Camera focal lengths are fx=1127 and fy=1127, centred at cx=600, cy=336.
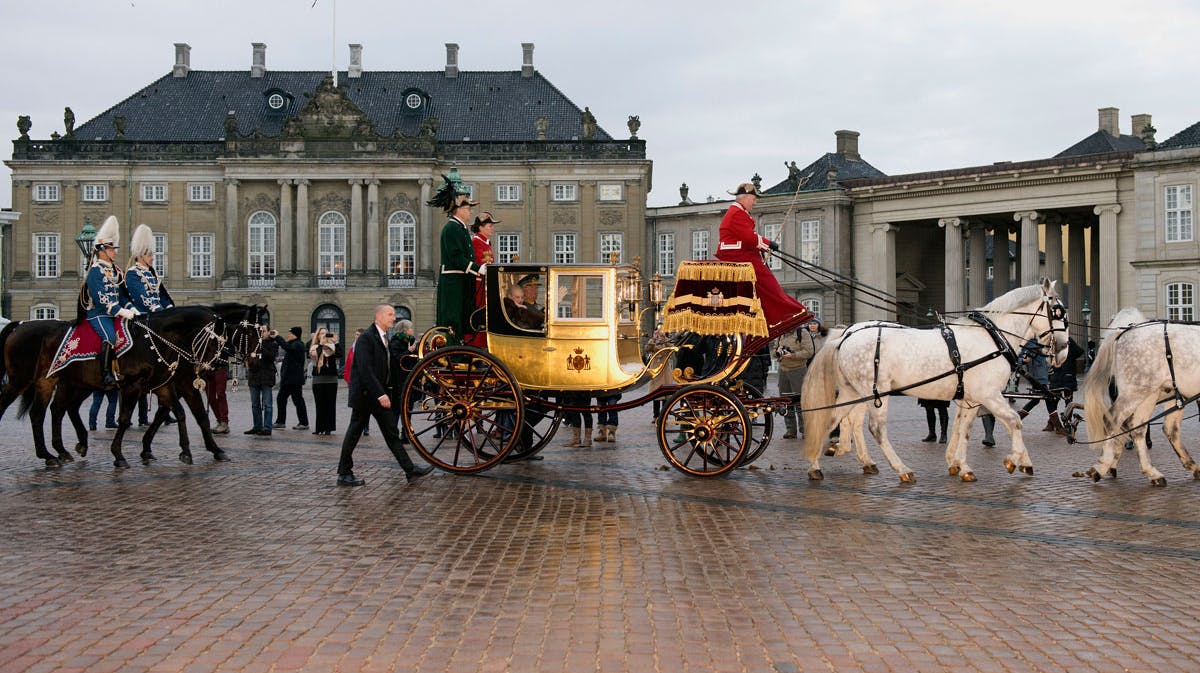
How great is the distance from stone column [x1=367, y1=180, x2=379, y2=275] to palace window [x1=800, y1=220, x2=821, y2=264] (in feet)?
71.3

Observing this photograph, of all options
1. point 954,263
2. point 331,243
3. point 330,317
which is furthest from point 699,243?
point 330,317

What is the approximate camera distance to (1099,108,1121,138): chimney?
6475 cm

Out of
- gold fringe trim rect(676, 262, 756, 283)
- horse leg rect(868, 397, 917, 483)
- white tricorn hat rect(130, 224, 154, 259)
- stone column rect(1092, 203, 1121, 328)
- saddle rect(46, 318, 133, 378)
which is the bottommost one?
horse leg rect(868, 397, 917, 483)

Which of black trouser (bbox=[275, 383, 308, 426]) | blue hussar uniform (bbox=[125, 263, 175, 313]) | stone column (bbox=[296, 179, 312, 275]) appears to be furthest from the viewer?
stone column (bbox=[296, 179, 312, 275])

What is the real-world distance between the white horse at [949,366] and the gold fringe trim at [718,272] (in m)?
1.49

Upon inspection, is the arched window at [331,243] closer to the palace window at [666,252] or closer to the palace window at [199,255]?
→ the palace window at [199,255]

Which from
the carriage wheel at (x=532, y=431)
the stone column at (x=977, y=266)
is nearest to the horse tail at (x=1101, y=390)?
the carriage wheel at (x=532, y=431)

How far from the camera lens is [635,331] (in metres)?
12.5

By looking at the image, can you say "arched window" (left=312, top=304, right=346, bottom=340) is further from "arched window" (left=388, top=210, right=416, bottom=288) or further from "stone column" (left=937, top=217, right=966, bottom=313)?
"stone column" (left=937, top=217, right=966, bottom=313)

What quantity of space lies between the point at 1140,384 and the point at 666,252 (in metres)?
49.4

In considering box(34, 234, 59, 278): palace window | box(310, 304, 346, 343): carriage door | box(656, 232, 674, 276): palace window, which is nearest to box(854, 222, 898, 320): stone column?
box(656, 232, 674, 276): palace window

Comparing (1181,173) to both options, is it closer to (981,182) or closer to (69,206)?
(981,182)

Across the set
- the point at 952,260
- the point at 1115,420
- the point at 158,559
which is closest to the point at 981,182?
the point at 952,260

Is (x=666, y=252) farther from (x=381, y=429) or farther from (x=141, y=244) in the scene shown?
(x=381, y=429)
